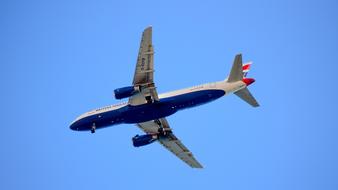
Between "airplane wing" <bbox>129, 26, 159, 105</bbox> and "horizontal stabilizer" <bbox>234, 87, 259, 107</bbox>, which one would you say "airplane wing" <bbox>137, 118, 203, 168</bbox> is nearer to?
"airplane wing" <bbox>129, 26, 159, 105</bbox>

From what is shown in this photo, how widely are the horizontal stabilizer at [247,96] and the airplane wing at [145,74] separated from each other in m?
10.0

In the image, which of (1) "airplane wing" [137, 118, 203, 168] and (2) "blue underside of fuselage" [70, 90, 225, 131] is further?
(1) "airplane wing" [137, 118, 203, 168]

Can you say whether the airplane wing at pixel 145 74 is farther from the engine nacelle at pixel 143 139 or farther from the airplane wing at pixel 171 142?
the engine nacelle at pixel 143 139

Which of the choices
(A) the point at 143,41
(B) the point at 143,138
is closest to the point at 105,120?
(B) the point at 143,138

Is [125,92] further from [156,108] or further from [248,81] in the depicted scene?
[248,81]

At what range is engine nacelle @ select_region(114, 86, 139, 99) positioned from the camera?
75812 mm

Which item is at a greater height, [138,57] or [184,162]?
[138,57]

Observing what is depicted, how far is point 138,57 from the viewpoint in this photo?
72312 mm

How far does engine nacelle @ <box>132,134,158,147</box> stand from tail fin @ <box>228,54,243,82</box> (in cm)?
1596

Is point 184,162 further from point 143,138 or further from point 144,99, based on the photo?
point 144,99

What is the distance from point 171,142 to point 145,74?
17492 mm

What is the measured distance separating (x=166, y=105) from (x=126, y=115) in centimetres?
529

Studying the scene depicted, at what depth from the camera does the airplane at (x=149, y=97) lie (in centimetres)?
7431

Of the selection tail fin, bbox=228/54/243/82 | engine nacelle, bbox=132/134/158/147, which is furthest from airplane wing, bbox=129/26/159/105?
engine nacelle, bbox=132/134/158/147
